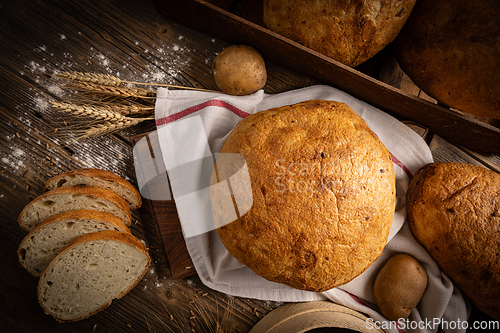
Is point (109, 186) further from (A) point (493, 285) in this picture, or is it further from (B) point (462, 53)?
(A) point (493, 285)

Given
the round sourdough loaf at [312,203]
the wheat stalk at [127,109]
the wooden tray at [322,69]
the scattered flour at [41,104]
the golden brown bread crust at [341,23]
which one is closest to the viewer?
the round sourdough loaf at [312,203]

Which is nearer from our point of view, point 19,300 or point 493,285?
point 493,285

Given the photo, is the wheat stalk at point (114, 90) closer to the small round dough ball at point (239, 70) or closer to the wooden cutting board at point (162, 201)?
the wooden cutting board at point (162, 201)

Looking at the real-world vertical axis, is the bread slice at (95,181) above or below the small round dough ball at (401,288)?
above

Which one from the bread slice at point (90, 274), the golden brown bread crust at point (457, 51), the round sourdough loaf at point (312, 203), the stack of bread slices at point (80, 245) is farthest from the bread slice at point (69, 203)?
the golden brown bread crust at point (457, 51)

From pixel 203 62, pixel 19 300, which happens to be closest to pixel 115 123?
pixel 203 62

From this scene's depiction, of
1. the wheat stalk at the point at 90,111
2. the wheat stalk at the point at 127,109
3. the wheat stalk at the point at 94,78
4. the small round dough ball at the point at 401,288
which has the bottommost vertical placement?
the small round dough ball at the point at 401,288

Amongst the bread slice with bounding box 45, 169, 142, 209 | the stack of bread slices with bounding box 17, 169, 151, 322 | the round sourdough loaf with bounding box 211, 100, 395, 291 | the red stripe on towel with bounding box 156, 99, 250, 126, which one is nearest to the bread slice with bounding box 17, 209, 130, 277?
the stack of bread slices with bounding box 17, 169, 151, 322
